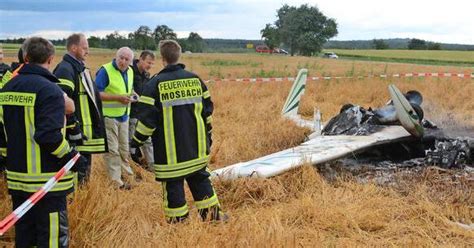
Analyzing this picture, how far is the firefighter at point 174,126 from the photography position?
4.09 metres

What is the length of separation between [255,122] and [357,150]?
11.0 ft

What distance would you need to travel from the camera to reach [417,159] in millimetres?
6465

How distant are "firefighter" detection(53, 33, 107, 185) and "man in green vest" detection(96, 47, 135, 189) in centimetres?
94

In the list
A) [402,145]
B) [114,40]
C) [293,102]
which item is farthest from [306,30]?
[402,145]

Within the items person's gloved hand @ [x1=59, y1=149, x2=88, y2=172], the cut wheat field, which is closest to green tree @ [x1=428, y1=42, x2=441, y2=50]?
the cut wheat field

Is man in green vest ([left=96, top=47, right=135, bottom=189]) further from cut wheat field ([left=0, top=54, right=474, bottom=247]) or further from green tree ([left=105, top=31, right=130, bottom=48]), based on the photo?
green tree ([left=105, top=31, right=130, bottom=48])

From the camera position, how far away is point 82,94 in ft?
15.4

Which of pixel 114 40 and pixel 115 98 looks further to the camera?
pixel 114 40

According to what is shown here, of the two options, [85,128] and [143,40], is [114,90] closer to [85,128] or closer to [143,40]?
[85,128]

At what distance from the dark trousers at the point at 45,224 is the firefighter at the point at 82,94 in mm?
1090

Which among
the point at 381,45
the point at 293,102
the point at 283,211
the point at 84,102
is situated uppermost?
the point at 381,45

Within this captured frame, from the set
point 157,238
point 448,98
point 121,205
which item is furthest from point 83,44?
A: point 448,98

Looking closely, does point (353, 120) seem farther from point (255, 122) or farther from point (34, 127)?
point (34, 127)

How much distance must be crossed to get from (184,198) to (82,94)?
1355 mm
